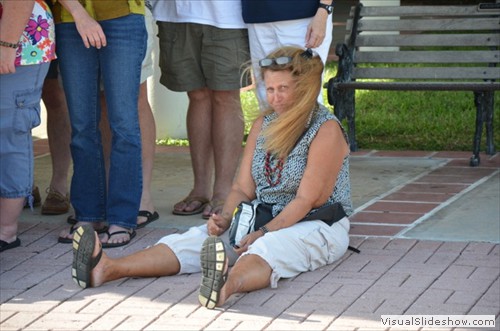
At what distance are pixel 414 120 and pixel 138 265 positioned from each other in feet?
16.4

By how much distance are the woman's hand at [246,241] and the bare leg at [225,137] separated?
46.1 inches

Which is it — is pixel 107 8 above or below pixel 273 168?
above

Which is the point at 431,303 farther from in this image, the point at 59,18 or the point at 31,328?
the point at 59,18

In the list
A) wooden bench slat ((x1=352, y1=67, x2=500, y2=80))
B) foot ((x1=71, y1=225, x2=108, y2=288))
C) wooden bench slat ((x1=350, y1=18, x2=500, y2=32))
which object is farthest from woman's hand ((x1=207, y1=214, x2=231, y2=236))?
wooden bench slat ((x1=350, y1=18, x2=500, y2=32))

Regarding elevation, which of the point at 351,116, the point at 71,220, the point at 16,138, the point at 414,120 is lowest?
the point at 414,120

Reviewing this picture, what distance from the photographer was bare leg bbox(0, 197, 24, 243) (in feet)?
19.4

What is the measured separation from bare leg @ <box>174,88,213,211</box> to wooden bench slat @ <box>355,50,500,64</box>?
242cm

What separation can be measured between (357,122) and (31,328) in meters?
5.50

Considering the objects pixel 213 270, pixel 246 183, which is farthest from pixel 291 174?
pixel 213 270

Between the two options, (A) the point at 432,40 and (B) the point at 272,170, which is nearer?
(B) the point at 272,170

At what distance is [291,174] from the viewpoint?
5.46 metres

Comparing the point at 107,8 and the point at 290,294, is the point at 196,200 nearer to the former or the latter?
the point at 107,8

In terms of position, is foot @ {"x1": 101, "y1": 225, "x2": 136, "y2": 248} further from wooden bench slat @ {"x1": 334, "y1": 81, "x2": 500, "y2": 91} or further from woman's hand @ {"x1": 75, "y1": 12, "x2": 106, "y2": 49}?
wooden bench slat @ {"x1": 334, "y1": 81, "x2": 500, "y2": 91}

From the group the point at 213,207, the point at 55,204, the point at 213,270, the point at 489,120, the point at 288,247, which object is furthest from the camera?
the point at 489,120
